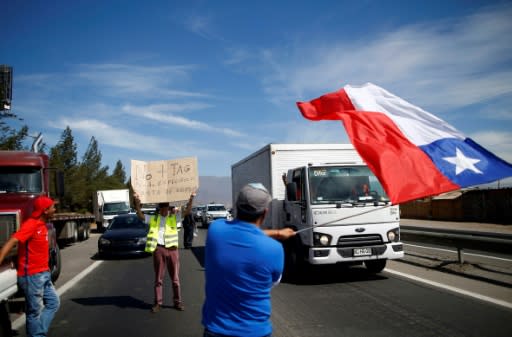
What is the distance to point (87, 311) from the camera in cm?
727

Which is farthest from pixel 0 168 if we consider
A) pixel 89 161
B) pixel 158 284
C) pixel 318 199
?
pixel 89 161

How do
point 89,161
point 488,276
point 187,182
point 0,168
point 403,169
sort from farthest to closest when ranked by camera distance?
point 89,161 < point 0,168 < point 488,276 < point 187,182 < point 403,169

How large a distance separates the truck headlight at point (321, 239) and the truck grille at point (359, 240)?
0.24 meters

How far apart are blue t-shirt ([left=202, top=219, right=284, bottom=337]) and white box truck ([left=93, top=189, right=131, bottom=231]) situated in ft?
106

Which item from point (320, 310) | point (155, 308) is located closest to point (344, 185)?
point (320, 310)

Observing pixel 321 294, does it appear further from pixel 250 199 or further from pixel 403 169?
pixel 250 199

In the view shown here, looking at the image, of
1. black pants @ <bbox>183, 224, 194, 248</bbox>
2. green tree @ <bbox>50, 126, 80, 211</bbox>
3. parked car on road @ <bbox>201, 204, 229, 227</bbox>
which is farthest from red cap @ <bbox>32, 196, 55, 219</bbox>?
green tree @ <bbox>50, 126, 80, 211</bbox>

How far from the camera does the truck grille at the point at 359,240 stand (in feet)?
29.1

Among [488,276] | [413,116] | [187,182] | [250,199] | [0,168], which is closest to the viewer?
[250,199]

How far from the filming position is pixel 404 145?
4832 mm

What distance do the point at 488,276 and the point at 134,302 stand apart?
7216mm

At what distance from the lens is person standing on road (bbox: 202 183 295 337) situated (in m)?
2.64

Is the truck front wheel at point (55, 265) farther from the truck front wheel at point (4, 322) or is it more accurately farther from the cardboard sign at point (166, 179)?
the truck front wheel at point (4, 322)

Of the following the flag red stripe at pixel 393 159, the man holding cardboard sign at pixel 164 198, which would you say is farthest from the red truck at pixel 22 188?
the flag red stripe at pixel 393 159
